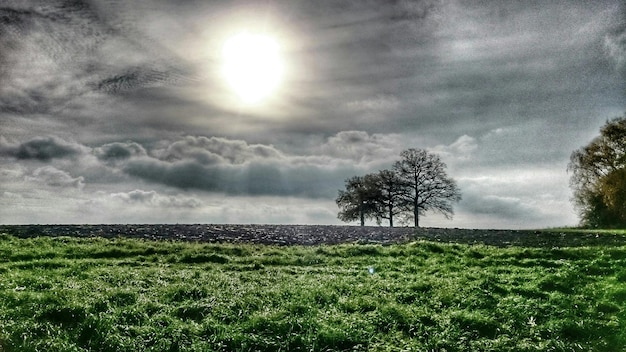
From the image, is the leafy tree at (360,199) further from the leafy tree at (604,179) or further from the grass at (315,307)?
the grass at (315,307)

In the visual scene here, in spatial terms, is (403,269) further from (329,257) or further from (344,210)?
(344,210)

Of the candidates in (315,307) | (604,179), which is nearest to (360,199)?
(604,179)

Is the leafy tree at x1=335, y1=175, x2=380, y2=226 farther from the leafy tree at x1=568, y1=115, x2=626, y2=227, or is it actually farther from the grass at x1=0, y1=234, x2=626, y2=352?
the grass at x1=0, y1=234, x2=626, y2=352

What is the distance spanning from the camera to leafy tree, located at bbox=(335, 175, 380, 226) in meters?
84.4

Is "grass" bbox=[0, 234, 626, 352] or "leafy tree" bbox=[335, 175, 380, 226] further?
"leafy tree" bbox=[335, 175, 380, 226]

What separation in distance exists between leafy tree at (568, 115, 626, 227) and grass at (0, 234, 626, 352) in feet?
159

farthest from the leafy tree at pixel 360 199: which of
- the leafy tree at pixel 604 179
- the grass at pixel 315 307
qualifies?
the grass at pixel 315 307

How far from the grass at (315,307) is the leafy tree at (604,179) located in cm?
4850

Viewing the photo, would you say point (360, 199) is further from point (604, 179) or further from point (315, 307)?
point (315, 307)

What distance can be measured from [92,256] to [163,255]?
4462 mm

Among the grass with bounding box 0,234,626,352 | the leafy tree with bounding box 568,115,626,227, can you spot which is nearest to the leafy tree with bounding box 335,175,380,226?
the leafy tree with bounding box 568,115,626,227

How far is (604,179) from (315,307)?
64778mm

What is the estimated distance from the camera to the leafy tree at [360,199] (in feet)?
277

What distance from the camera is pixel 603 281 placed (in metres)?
20.3
